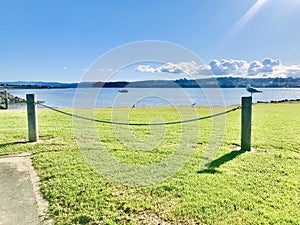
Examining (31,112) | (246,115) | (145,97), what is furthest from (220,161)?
(31,112)

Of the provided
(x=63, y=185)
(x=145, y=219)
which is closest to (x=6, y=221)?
(x=63, y=185)

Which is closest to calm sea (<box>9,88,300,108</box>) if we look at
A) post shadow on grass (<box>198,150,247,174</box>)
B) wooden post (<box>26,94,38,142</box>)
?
wooden post (<box>26,94,38,142</box>)

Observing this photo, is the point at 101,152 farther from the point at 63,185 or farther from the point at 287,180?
the point at 287,180

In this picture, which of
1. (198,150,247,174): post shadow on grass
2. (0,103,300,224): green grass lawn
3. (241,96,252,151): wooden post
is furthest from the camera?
(241,96,252,151): wooden post

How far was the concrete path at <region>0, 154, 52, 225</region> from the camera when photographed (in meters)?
2.96

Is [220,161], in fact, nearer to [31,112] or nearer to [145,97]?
[145,97]

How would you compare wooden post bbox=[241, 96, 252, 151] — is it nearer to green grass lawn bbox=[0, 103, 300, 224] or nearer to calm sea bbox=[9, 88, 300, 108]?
green grass lawn bbox=[0, 103, 300, 224]

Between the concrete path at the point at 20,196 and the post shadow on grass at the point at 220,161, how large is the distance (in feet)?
8.44

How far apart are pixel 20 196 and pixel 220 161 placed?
3.48m

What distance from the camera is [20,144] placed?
630 centimetres

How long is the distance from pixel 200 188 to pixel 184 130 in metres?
4.75

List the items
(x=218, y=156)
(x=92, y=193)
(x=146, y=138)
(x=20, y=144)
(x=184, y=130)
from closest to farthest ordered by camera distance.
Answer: (x=92, y=193)
(x=218, y=156)
(x=20, y=144)
(x=146, y=138)
(x=184, y=130)

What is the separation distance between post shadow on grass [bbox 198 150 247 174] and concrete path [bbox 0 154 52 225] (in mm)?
2573

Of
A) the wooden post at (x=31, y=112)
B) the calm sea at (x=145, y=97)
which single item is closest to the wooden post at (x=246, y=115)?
the calm sea at (x=145, y=97)
